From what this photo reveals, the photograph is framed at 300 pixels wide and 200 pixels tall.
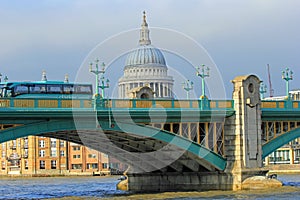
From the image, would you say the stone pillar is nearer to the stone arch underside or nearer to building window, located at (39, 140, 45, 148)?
the stone arch underside

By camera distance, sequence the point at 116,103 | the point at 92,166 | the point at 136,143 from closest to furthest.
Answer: the point at 116,103 < the point at 136,143 < the point at 92,166

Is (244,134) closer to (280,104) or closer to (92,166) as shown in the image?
(280,104)

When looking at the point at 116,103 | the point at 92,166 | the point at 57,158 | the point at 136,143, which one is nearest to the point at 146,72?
the point at 92,166

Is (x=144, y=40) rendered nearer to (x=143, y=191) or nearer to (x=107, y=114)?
(x=143, y=191)

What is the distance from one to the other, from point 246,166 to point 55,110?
21232 mm

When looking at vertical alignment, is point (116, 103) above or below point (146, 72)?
below

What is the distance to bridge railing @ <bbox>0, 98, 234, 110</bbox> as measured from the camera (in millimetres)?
57750

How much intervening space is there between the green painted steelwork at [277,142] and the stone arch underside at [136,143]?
18.1 ft

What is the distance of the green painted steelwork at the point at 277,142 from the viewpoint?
7356 centimetres

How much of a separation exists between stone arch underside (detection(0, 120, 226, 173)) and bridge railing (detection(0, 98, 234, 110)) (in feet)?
4.97

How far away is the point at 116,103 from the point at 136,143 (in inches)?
420

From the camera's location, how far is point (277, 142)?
74.6 m

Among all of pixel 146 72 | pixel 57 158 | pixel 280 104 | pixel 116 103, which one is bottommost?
pixel 57 158

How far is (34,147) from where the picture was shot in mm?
172625
